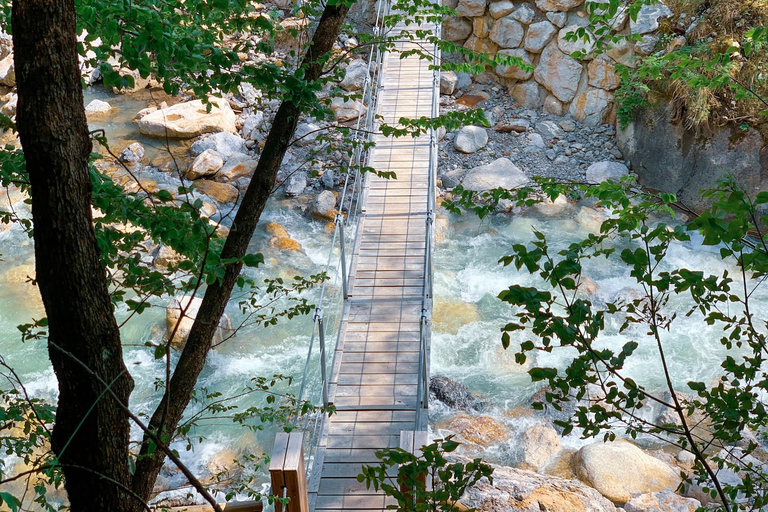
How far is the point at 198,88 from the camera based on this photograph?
2652mm

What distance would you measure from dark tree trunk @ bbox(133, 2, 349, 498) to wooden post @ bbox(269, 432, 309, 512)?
1.34 ft

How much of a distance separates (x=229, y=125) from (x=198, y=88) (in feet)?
26.1

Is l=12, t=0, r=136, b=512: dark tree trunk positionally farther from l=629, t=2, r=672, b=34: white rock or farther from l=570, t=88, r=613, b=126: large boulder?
l=570, t=88, r=613, b=126: large boulder

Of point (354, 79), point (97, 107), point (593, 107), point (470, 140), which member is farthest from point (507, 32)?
point (97, 107)

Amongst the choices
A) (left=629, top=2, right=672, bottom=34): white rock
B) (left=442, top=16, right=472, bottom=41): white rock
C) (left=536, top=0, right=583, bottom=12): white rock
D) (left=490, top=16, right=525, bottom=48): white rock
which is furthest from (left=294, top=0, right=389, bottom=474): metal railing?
(left=629, top=2, right=672, bottom=34): white rock

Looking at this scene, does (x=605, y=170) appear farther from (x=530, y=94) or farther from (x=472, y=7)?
(x=472, y=7)

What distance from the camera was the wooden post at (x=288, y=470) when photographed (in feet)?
8.55

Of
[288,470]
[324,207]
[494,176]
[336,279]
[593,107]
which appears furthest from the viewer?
[593,107]

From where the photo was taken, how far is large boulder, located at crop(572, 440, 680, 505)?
521 cm

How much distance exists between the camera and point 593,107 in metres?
10.3

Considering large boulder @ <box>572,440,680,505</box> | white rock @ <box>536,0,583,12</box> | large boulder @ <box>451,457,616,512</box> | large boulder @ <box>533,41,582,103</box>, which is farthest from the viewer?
large boulder @ <box>533,41,582,103</box>

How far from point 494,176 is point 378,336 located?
5.10m

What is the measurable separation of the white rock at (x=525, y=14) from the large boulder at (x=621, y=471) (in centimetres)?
729

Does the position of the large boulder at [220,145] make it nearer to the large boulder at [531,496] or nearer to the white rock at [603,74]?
the white rock at [603,74]
